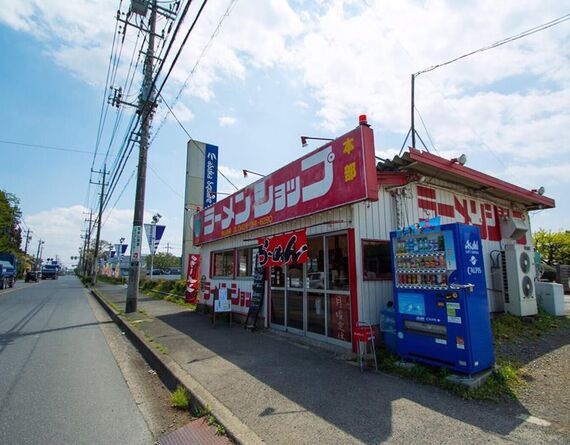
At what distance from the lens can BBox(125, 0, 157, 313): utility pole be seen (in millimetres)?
12398

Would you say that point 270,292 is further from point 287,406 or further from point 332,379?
point 287,406

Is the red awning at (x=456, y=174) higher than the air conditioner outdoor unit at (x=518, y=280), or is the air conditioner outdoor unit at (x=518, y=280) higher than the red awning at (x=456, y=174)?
the red awning at (x=456, y=174)

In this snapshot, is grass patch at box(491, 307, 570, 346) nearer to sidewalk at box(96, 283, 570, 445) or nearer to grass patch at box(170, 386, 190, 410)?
sidewalk at box(96, 283, 570, 445)

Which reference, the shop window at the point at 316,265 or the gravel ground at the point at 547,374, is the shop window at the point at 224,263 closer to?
the shop window at the point at 316,265

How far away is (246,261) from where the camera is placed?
10.4 m

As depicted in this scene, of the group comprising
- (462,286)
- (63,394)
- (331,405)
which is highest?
(462,286)

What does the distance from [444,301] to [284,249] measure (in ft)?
12.5

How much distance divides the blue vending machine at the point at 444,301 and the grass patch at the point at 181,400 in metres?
3.44

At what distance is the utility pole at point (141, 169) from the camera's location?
40.7ft

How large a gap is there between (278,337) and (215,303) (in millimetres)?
2744

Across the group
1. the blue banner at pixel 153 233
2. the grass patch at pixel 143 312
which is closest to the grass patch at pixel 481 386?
the grass patch at pixel 143 312

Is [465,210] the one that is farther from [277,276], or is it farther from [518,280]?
[277,276]

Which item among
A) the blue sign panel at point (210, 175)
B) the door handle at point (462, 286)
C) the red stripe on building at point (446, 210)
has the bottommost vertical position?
the door handle at point (462, 286)

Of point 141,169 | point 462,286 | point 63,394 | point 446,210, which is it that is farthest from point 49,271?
point 462,286
